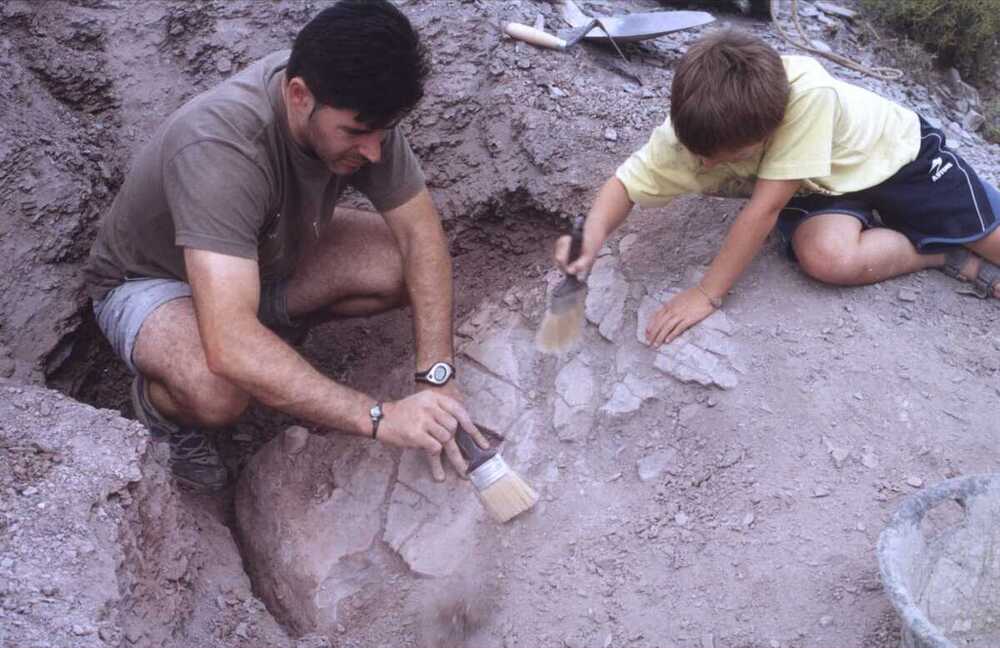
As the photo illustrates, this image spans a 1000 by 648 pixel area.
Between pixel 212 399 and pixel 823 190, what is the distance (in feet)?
6.12

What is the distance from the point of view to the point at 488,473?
248 centimetres

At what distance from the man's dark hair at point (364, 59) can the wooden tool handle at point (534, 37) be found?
1392 millimetres

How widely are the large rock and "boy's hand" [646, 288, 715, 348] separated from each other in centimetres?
92

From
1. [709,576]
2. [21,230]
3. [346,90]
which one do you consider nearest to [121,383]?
[21,230]

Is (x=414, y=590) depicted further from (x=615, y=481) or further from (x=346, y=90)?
(x=346, y=90)

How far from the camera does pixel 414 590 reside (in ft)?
8.47

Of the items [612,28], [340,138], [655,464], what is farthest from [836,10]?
[340,138]

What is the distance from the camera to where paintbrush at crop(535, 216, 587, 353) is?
2490mm

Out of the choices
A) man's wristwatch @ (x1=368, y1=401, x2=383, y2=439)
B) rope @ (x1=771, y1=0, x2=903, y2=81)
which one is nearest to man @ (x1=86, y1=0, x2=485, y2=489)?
man's wristwatch @ (x1=368, y1=401, x2=383, y2=439)

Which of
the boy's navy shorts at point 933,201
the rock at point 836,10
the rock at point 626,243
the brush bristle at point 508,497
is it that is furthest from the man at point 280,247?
the rock at point 836,10

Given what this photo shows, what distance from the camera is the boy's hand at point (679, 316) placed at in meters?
2.65

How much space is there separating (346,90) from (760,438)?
141 cm

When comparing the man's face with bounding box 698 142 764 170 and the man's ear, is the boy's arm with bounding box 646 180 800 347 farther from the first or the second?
the man's ear

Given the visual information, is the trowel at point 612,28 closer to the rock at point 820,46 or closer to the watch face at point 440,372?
the rock at point 820,46
